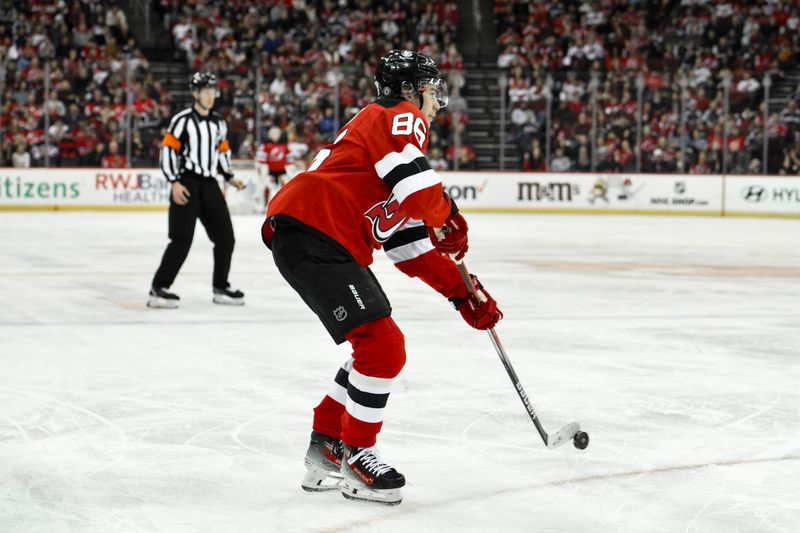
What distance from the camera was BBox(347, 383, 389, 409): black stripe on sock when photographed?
A: 9.70 feet

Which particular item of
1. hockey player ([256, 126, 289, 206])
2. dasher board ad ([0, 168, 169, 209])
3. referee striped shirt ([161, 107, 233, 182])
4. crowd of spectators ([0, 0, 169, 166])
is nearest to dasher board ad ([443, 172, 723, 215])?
hockey player ([256, 126, 289, 206])

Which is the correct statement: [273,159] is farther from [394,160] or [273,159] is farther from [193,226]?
Answer: [394,160]

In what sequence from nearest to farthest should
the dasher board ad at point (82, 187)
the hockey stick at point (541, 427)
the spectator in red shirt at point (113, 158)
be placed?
the hockey stick at point (541, 427), the dasher board ad at point (82, 187), the spectator in red shirt at point (113, 158)

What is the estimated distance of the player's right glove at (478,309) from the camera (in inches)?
123

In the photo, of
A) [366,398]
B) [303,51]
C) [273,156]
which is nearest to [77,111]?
[273,156]

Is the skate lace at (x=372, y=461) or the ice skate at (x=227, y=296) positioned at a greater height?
the skate lace at (x=372, y=461)

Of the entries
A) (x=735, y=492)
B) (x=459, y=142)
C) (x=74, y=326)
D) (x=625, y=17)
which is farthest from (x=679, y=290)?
(x=625, y=17)

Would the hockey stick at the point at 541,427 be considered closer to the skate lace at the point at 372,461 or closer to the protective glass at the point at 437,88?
the skate lace at the point at 372,461

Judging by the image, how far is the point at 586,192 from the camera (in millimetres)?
17906

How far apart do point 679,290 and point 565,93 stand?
10321mm

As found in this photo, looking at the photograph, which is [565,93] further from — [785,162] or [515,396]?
[515,396]

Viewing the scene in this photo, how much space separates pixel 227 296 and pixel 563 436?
13.2 ft

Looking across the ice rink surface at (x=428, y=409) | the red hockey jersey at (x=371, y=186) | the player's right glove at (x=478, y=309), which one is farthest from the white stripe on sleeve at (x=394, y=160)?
the ice rink surface at (x=428, y=409)

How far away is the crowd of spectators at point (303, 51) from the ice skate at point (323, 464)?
14429 mm
